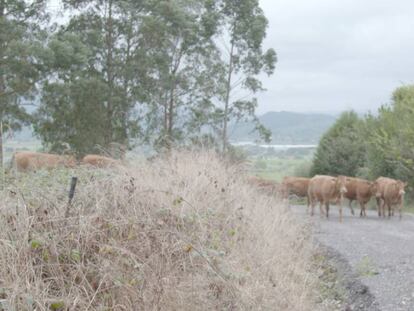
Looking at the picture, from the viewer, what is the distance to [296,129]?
59.5m

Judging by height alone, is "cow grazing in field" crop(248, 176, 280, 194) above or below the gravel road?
above

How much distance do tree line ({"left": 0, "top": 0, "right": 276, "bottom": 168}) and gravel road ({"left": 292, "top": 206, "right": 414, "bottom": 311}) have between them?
372 centimetres

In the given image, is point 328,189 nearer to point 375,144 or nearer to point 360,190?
point 360,190

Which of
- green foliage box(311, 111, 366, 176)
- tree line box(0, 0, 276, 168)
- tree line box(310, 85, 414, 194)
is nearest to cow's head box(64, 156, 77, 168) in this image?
tree line box(0, 0, 276, 168)

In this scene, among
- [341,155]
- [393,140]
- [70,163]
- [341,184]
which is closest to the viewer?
[70,163]

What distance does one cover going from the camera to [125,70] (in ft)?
111

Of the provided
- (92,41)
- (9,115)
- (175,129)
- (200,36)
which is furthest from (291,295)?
(200,36)

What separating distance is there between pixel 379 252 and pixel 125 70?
917 inches

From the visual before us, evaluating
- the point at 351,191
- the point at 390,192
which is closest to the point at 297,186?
the point at 351,191

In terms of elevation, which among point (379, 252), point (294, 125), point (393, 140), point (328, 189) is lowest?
point (379, 252)

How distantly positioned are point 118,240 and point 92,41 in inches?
1118

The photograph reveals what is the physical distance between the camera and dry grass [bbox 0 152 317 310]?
5.39 m

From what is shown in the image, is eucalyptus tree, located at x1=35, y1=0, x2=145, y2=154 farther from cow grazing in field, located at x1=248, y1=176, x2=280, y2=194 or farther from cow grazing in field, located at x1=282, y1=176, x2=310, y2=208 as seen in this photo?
cow grazing in field, located at x1=248, y1=176, x2=280, y2=194

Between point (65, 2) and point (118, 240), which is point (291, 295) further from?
point (65, 2)
